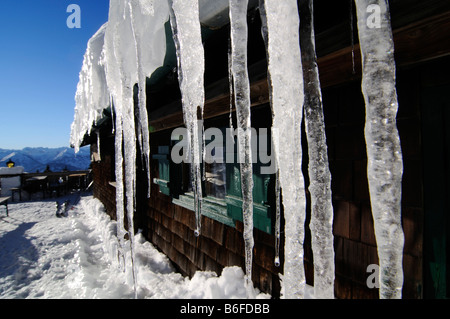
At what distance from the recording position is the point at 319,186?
1088 millimetres

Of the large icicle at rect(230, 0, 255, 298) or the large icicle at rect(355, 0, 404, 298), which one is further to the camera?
the large icicle at rect(230, 0, 255, 298)

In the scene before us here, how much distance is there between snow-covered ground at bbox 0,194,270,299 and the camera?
2.61 meters

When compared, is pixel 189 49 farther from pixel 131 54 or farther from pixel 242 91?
pixel 131 54

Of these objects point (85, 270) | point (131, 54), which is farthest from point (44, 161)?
point (131, 54)

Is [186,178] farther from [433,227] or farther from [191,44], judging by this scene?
[433,227]

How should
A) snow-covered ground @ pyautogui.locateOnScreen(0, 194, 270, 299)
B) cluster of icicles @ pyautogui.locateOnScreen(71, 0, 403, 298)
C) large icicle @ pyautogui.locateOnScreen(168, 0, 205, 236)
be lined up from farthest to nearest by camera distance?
1. snow-covered ground @ pyautogui.locateOnScreen(0, 194, 270, 299)
2. large icicle @ pyautogui.locateOnScreen(168, 0, 205, 236)
3. cluster of icicles @ pyautogui.locateOnScreen(71, 0, 403, 298)

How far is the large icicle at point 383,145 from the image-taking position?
2.59ft

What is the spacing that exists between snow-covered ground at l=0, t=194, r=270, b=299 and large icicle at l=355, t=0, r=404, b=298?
1.46 m

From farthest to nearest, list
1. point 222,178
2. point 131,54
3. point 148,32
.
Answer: point 222,178 < point 131,54 < point 148,32

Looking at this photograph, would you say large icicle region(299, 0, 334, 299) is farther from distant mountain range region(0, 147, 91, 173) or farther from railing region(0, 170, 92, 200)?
distant mountain range region(0, 147, 91, 173)

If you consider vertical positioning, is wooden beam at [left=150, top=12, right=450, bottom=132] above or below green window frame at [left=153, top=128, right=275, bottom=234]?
above

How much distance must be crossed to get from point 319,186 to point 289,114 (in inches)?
15.0

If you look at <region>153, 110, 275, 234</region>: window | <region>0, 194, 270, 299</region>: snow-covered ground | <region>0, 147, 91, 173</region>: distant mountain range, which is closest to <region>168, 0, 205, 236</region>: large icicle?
<region>153, 110, 275, 234</region>: window

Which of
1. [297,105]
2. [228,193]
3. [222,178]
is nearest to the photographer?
[297,105]
